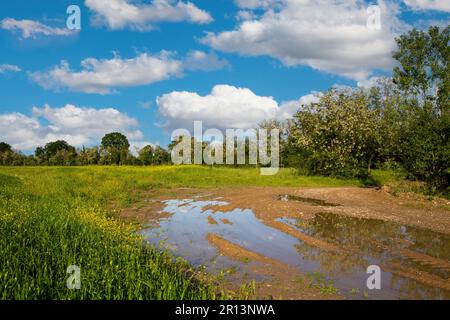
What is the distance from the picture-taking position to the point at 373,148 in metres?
42.3

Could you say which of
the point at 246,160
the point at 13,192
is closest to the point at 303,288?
the point at 13,192

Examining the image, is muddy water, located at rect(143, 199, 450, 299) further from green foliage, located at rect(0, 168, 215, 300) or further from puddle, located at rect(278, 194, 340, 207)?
puddle, located at rect(278, 194, 340, 207)

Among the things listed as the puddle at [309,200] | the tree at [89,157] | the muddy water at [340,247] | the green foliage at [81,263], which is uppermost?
the tree at [89,157]

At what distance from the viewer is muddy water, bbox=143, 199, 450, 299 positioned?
8.77 meters

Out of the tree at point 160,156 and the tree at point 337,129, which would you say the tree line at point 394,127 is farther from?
the tree at point 160,156

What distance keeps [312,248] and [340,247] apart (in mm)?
949

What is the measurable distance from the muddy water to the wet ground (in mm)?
22

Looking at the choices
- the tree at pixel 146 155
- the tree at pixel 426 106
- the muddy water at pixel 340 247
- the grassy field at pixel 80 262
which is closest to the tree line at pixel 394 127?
the tree at pixel 426 106

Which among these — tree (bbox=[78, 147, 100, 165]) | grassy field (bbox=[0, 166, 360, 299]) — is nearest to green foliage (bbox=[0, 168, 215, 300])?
grassy field (bbox=[0, 166, 360, 299])

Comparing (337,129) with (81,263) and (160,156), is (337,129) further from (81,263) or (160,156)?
(160,156)

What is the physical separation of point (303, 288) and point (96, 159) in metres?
95.9

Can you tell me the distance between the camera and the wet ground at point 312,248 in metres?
8.61

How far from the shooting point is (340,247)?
12273 millimetres

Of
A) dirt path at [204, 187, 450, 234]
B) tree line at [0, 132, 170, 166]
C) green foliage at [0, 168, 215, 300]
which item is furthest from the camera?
tree line at [0, 132, 170, 166]
